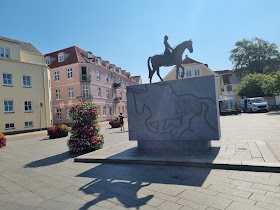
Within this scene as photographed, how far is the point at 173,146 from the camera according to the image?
7.41m

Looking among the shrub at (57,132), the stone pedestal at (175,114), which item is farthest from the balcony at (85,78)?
the stone pedestal at (175,114)

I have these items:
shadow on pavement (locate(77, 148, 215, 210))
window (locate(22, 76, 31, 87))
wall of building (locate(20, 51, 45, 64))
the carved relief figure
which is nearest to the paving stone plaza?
shadow on pavement (locate(77, 148, 215, 210))

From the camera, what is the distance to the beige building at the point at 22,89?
2236cm

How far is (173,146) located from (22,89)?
22.6 meters

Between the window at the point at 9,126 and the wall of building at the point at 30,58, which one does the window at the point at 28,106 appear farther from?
the wall of building at the point at 30,58

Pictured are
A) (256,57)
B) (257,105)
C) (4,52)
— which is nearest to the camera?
(4,52)

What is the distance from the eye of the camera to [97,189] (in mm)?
4422

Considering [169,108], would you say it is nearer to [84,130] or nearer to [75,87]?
[84,130]

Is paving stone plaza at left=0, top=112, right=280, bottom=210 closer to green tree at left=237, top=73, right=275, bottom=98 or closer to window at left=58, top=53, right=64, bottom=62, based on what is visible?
window at left=58, top=53, right=64, bottom=62

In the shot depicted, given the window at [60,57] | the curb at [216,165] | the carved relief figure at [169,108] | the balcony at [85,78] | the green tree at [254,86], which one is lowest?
the curb at [216,165]

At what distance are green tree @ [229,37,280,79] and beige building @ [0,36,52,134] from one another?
4412 centimetres

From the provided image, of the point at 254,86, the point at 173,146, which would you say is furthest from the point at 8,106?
the point at 254,86

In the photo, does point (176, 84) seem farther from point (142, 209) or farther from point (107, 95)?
point (107, 95)

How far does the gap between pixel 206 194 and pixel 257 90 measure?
3768cm
